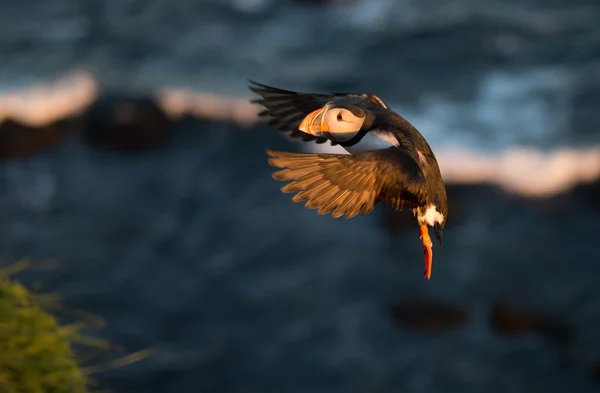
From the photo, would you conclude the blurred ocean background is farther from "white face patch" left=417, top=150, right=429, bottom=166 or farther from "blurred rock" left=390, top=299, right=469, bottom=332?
"white face patch" left=417, top=150, right=429, bottom=166

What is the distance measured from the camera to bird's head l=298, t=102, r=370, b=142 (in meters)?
2.28

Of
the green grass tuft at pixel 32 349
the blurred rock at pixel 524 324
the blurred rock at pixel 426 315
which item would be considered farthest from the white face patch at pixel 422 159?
the blurred rock at pixel 524 324

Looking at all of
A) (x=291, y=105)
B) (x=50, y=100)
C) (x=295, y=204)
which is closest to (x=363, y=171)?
(x=291, y=105)

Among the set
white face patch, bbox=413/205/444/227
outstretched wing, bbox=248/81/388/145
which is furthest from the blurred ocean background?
white face patch, bbox=413/205/444/227

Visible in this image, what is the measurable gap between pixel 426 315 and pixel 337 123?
803 centimetres

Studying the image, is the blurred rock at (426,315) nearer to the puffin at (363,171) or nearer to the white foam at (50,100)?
the white foam at (50,100)

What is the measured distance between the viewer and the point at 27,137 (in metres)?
12.8

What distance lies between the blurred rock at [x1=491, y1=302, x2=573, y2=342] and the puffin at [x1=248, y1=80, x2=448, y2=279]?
7795mm

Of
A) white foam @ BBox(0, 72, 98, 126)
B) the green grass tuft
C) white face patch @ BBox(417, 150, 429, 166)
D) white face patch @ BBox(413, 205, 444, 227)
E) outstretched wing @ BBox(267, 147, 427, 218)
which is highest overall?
white foam @ BBox(0, 72, 98, 126)

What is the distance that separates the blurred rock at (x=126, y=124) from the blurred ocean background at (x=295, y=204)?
0.13 feet

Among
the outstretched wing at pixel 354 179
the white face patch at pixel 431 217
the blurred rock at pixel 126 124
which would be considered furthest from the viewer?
the blurred rock at pixel 126 124

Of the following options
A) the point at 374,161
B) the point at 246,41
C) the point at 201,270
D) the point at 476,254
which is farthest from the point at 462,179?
the point at 374,161

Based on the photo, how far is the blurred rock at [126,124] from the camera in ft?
42.3

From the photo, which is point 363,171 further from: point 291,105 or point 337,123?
point 291,105
